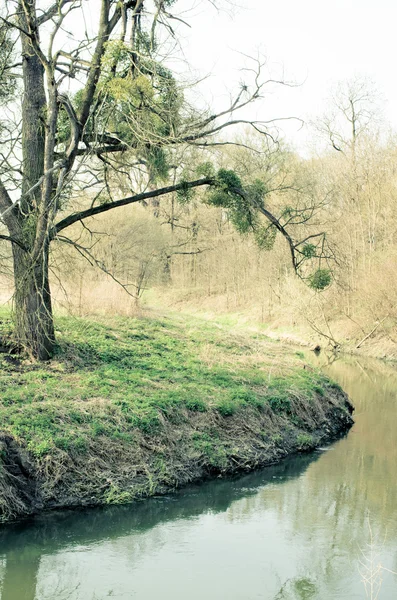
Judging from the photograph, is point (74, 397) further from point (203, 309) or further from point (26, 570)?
point (203, 309)

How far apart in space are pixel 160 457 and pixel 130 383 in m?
2.32

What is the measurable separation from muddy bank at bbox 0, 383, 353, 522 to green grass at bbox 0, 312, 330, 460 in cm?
12

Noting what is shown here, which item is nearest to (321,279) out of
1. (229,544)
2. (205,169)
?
(205,169)

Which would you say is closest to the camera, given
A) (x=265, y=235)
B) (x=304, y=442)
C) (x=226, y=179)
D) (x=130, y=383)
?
(x=130, y=383)

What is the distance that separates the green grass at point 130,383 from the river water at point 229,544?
0.96 metres

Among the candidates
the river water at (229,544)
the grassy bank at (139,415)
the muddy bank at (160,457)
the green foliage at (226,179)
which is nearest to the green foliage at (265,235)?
the green foliage at (226,179)

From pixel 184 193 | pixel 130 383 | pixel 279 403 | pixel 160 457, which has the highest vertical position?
pixel 184 193

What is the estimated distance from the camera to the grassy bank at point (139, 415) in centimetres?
946

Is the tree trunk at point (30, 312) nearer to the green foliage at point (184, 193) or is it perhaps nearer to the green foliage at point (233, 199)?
the green foliage at point (184, 193)

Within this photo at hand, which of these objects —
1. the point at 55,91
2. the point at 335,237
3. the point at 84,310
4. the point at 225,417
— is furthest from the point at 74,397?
the point at 335,237

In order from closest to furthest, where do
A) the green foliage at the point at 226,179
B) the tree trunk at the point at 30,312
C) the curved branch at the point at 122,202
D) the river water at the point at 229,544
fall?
the river water at the point at 229,544 → the tree trunk at the point at 30,312 → the curved branch at the point at 122,202 → the green foliage at the point at 226,179

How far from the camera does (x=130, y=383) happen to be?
1262 centimetres

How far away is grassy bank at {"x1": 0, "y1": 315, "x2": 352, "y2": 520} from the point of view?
9461mm

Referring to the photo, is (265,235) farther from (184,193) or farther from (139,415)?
(139,415)
